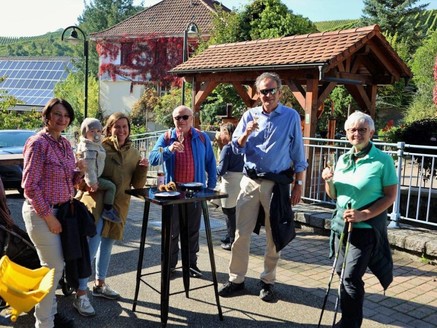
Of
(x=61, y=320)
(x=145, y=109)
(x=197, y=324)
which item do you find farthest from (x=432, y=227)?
(x=145, y=109)

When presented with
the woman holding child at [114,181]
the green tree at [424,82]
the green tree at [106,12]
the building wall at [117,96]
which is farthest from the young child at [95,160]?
the green tree at [106,12]

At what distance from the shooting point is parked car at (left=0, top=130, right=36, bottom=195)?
9.23 m

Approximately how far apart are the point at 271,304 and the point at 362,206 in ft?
4.61

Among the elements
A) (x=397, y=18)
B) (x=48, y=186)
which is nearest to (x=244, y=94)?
(x=48, y=186)

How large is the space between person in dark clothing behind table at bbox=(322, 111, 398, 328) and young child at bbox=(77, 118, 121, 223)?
1.80 meters

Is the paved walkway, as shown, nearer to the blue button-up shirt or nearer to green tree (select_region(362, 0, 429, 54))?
the blue button-up shirt

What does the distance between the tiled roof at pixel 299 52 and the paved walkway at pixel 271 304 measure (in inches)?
149

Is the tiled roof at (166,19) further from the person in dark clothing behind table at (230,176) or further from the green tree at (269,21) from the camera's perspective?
the person in dark clothing behind table at (230,176)

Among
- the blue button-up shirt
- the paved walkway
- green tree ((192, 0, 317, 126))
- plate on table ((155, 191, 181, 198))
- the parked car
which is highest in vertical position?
green tree ((192, 0, 317, 126))

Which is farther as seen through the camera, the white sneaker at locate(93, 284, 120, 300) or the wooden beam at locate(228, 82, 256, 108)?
the wooden beam at locate(228, 82, 256, 108)

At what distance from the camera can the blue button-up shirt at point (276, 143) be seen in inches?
158

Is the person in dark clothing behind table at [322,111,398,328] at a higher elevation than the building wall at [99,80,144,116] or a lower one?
lower

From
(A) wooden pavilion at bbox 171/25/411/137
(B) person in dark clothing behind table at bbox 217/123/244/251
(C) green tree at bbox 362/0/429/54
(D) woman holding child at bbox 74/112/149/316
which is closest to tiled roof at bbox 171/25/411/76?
(A) wooden pavilion at bbox 171/25/411/137

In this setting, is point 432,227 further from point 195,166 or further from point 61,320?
point 61,320
